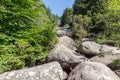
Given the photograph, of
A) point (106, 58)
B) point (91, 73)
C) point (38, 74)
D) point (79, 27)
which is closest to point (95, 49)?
point (106, 58)

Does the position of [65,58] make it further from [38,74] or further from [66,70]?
[38,74]

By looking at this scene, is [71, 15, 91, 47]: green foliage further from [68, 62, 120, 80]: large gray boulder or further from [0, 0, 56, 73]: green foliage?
[0, 0, 56, 73]: green foliage

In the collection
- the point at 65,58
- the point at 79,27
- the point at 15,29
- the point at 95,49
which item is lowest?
the point at 95,49

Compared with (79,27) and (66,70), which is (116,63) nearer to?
(66,70)

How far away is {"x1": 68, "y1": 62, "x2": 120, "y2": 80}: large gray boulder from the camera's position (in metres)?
8.60

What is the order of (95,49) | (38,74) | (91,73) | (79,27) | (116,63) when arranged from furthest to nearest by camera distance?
(79,27) < (95,49) < (116,63) < (91,73) < (38,74)

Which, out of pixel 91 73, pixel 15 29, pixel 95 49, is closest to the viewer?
pixel 15 29

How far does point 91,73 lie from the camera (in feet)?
28.8

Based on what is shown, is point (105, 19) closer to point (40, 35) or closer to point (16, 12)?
point (40, 35)

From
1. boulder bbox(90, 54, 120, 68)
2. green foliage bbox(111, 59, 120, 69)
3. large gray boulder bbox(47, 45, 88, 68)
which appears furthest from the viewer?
boulder bbox(90, 54, 120, 68)

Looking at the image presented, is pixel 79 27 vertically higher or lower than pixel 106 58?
higher

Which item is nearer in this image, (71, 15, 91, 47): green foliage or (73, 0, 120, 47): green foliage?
(73, 0, 120, 47): green foliage

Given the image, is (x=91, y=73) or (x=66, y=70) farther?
(x=66, y=70)

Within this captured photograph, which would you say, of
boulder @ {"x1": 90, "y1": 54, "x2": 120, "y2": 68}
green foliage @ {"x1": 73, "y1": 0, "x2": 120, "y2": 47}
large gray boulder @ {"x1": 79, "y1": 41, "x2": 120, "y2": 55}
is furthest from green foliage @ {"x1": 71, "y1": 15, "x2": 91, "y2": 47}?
boulder @ {"x1": 90, "y1": 54, "x2": 120, "y2": 68}
